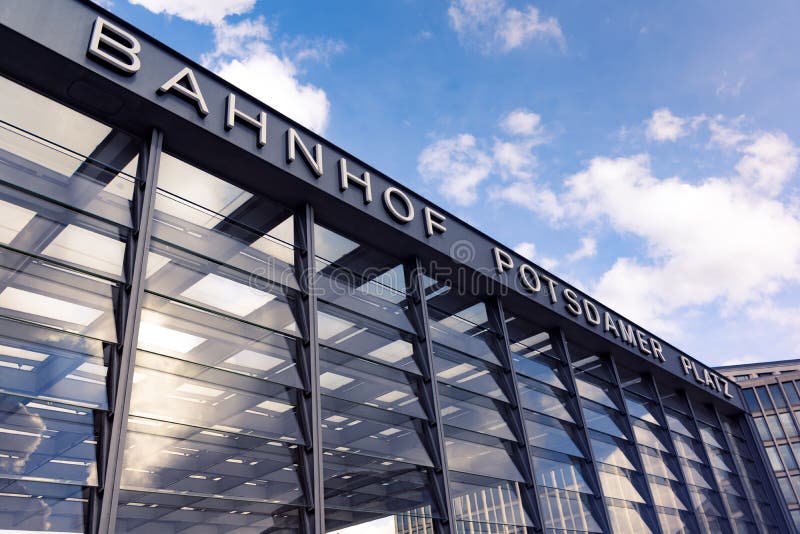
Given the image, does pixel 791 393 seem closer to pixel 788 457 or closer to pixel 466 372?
→ pixel 788 457

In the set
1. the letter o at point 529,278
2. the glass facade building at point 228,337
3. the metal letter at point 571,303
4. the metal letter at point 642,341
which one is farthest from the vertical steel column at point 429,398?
the metal letter at point 642,341

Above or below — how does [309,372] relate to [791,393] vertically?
below

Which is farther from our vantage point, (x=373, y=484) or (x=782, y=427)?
(x=782, y=427)

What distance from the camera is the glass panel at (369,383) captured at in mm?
11172

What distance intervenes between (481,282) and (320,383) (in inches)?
224

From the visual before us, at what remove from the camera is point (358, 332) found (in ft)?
40.0

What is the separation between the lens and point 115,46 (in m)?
9.56

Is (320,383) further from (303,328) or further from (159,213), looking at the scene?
(159,213)

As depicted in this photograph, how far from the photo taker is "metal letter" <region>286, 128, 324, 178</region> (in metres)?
11.5

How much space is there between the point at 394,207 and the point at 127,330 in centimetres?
628

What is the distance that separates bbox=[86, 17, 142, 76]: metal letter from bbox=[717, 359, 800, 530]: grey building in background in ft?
129

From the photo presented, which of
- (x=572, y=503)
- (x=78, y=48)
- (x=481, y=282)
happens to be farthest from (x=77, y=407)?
(x=572, y=503)

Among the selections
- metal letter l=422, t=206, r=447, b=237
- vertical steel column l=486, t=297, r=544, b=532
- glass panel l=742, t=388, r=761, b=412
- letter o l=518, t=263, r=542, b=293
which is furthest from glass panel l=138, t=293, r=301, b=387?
glass panel l=742, t=388, r=761, b=412

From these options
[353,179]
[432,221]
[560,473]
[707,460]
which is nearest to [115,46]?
[353,179]
